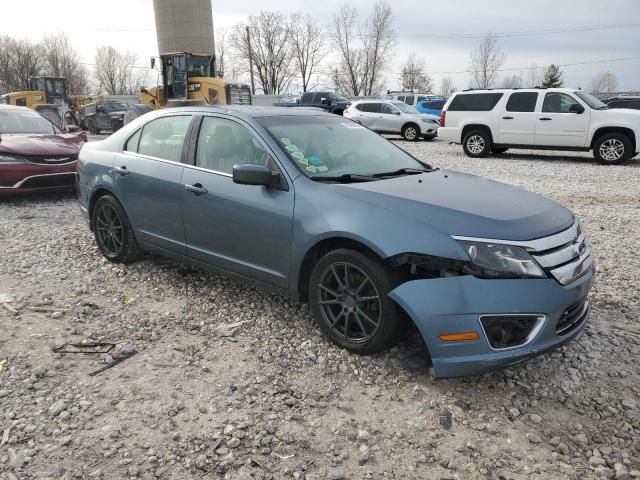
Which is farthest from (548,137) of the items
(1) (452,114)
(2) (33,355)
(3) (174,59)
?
(3) (174,59)

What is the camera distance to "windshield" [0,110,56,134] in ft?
28.6

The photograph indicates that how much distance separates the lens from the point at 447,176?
391 cm

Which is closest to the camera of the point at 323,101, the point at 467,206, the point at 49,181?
the point at 467,206

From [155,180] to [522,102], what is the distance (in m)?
11.7

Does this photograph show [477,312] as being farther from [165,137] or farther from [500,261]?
[165,137]

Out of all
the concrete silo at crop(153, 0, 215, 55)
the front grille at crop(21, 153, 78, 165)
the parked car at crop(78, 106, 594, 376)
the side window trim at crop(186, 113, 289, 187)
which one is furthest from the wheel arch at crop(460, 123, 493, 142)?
the concrete silo at crop(153, 0, 215, 55)

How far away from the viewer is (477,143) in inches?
557

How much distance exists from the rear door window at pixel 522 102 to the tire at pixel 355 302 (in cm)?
1188

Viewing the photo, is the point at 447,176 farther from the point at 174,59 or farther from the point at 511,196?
the point at 174,59

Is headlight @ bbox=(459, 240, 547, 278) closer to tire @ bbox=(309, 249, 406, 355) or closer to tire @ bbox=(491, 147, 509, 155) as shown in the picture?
tire @ bbox=(309, 249, 406, 355)

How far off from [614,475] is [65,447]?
8.60 feet

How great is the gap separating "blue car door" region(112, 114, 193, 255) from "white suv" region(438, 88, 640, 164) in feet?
36.8

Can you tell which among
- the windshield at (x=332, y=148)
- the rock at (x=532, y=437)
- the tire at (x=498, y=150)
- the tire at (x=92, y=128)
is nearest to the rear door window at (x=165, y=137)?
the windshield at (x=332, y=148)

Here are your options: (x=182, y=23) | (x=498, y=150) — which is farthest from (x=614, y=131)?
(x=182, y=23)
